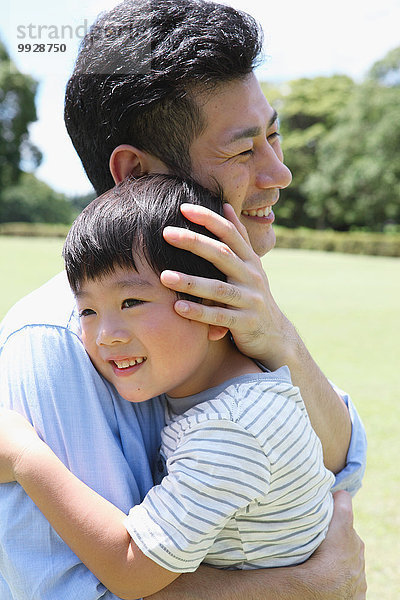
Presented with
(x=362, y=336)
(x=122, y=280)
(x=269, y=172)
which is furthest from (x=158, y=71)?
(x=362, y=336)

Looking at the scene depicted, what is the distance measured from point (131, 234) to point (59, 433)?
55 cm

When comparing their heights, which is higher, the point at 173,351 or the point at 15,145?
the point at 173,351

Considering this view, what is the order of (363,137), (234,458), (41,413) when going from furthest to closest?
(363,137) < (41,413) < (234,458)

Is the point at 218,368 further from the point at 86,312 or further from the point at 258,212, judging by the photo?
the point at 258,212

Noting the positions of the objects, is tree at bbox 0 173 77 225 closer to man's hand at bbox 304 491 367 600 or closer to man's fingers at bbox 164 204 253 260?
man's fingers at bbox 164 204 253 260

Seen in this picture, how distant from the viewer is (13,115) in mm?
46500

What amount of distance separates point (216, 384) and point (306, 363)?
1.30ft

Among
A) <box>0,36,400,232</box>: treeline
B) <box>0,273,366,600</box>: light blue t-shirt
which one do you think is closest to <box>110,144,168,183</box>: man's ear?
<box>0,273,366,600</box>: light blue t-shirt

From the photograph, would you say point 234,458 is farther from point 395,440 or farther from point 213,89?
point 395,440

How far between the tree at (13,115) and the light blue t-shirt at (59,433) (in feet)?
156

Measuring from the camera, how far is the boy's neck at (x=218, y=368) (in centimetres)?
189

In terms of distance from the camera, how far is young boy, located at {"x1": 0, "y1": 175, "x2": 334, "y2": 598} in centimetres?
155

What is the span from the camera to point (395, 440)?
→ 6.51 meters

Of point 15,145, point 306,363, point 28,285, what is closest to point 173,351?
point 306,363
